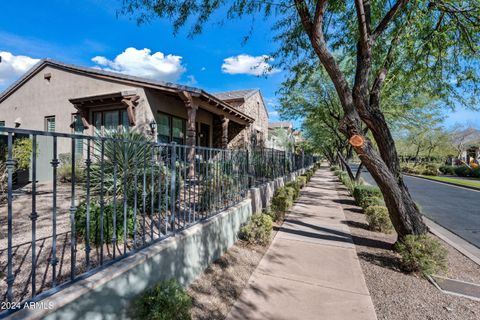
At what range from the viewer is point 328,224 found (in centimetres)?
623

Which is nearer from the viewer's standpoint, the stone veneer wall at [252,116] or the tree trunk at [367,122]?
the tree trunk at [367,122]

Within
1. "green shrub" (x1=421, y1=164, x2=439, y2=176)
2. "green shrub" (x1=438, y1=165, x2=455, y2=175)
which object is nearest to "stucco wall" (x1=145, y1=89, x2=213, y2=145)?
"green shrub" (x1=421, y1=164, x2=439, y2=176)

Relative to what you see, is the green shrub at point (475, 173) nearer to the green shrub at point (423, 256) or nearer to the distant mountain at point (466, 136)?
the distant mountain at point (466, 136)

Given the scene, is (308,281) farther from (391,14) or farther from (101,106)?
(101,106)

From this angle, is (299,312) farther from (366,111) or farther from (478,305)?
(366,111)

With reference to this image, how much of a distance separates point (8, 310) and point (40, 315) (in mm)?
184

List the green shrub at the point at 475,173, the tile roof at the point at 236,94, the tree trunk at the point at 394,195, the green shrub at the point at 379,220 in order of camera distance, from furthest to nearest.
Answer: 1. the green shrub at the point at 475,173
2. the tile roof at the point at 236,94
3. the green shrub at the point at 379,220
4. the tree trunk at the point at 394,195

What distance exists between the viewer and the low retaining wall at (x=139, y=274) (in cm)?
170

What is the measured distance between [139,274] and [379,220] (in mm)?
5400

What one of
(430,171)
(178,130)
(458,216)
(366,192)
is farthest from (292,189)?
(430,171)

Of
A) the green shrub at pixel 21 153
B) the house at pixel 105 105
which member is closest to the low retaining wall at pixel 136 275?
the house at pixel 105 105

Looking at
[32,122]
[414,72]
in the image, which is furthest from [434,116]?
[32,122]

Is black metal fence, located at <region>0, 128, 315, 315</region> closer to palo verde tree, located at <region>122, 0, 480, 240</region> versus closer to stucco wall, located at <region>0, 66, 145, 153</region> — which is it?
palo verde tree, located at <region>122, 0, 480, 240</region>

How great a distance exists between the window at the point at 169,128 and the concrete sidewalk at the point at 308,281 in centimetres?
692
